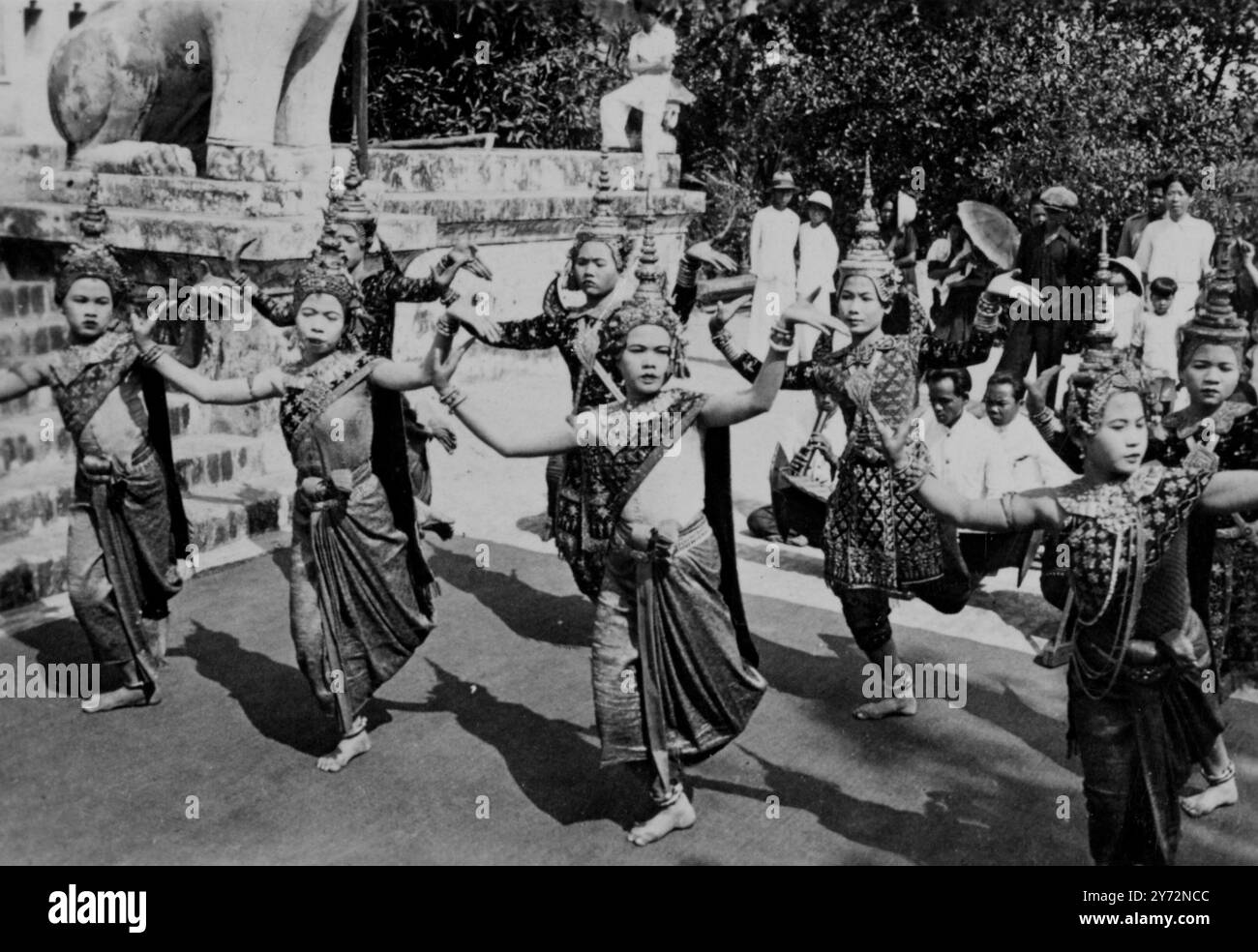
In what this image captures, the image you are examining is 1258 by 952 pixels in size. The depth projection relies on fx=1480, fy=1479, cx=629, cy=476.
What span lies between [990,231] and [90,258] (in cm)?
1151

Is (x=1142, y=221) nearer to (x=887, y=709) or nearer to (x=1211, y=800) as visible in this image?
(x=887, y=709)

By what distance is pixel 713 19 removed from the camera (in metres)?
20.0

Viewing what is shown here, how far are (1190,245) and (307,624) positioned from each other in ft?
28.0

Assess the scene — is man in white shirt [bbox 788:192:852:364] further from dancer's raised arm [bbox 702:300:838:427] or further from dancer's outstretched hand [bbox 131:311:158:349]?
dancer's raised arm [bbox 702:300:838:427]

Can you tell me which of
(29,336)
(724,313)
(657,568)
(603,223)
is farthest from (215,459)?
(657,568)

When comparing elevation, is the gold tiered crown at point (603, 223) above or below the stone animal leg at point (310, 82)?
below

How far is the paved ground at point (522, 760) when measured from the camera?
190 inches

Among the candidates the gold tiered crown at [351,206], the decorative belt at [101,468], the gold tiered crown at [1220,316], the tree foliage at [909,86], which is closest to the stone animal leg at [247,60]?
Answer: the gold tiered crown at [351,206]

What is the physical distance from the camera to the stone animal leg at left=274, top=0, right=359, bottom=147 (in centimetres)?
970

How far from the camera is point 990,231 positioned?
608 inches

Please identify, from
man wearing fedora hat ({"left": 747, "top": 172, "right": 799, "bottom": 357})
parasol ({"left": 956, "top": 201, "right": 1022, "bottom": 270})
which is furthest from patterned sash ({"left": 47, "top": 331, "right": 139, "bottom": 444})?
parasol ({"left": 956, "top": 201, "right": 1022, "bottom": 270})

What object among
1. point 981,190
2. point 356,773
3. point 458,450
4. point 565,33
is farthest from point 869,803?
point 565,33

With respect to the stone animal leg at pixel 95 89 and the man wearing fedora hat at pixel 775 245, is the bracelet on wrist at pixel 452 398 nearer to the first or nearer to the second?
the stone animal leg at pixel 95 89

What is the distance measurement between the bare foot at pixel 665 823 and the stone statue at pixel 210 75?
5.82 meters
